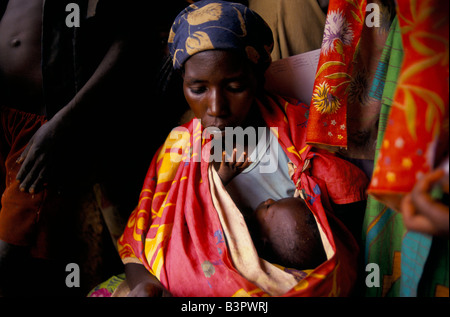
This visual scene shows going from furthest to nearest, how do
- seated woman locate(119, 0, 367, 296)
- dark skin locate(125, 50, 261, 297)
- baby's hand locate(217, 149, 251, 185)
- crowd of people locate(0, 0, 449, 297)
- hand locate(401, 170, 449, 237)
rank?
baby's hand locate(217, 149, 251, 185)
dark skin locate(125, 50, 261, 297)
seated woman locate(119, 0, 367, 296)
crowd of people locate(0, 0, 449, 297)
hand locate(401, 170, 449, 237)

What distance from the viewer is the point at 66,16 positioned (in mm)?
1177

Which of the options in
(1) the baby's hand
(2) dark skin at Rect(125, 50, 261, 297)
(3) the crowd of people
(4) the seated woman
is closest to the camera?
(3) the crowd of people

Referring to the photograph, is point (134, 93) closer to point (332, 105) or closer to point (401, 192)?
point (332, 105)

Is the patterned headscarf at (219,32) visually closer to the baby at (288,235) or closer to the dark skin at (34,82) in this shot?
the dark skin at (34,82)

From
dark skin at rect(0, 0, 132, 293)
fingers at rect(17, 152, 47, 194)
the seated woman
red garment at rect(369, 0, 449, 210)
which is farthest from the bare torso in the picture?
red garment at rect(369, 0, 449, 210)

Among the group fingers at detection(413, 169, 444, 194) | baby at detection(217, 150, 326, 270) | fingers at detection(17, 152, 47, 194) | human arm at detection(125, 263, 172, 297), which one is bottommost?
human arm at detection(125, 263, 172, 297)

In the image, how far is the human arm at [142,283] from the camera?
2.77 feet

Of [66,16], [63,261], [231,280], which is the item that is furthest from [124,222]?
[66,16]

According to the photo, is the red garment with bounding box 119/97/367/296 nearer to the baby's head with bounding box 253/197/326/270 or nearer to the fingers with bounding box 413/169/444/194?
the baby's head with bounding box 253/197/326/270

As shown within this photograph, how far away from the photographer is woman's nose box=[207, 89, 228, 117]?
101 cm

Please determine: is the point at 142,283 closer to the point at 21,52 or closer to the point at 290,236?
the point at 290,236

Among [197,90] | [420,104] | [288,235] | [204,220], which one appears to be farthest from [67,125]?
[420,104]

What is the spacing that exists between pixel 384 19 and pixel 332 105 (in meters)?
0.27

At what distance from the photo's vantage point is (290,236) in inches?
35.2
